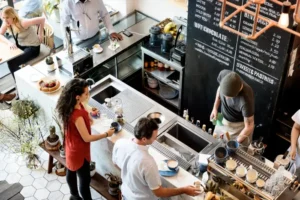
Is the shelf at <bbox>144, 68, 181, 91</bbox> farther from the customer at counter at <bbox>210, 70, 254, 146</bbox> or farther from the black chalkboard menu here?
the customer at counter at <bbox>210, 70, 254, 146</bbox>

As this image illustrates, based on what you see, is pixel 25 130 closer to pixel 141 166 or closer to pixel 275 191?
pixel 141 166

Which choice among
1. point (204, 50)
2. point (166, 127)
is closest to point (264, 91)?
point (204, 50)

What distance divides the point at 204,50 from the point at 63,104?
2.07m

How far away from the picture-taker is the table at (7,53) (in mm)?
6071

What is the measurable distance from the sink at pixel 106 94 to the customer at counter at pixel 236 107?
1.17m

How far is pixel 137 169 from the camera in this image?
366 cm

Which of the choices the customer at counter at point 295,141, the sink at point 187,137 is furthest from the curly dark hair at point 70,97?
the customer at counter at point 295,141

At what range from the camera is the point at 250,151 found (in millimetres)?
4195

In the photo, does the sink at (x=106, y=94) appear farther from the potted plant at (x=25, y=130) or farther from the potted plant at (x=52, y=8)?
the potted plant at (x=52, y=8)

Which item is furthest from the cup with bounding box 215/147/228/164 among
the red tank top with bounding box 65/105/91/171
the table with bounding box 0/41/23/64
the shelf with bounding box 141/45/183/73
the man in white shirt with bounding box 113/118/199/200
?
the table with bounding box 0/41/23/64

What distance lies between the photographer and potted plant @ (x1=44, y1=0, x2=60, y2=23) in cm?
668

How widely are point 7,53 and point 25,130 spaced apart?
132 centimetres

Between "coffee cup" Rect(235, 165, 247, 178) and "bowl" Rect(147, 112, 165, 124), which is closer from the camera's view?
"coffee cup" Rect(235, 165, 247, 178)

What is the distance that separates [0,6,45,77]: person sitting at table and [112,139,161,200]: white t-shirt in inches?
118
